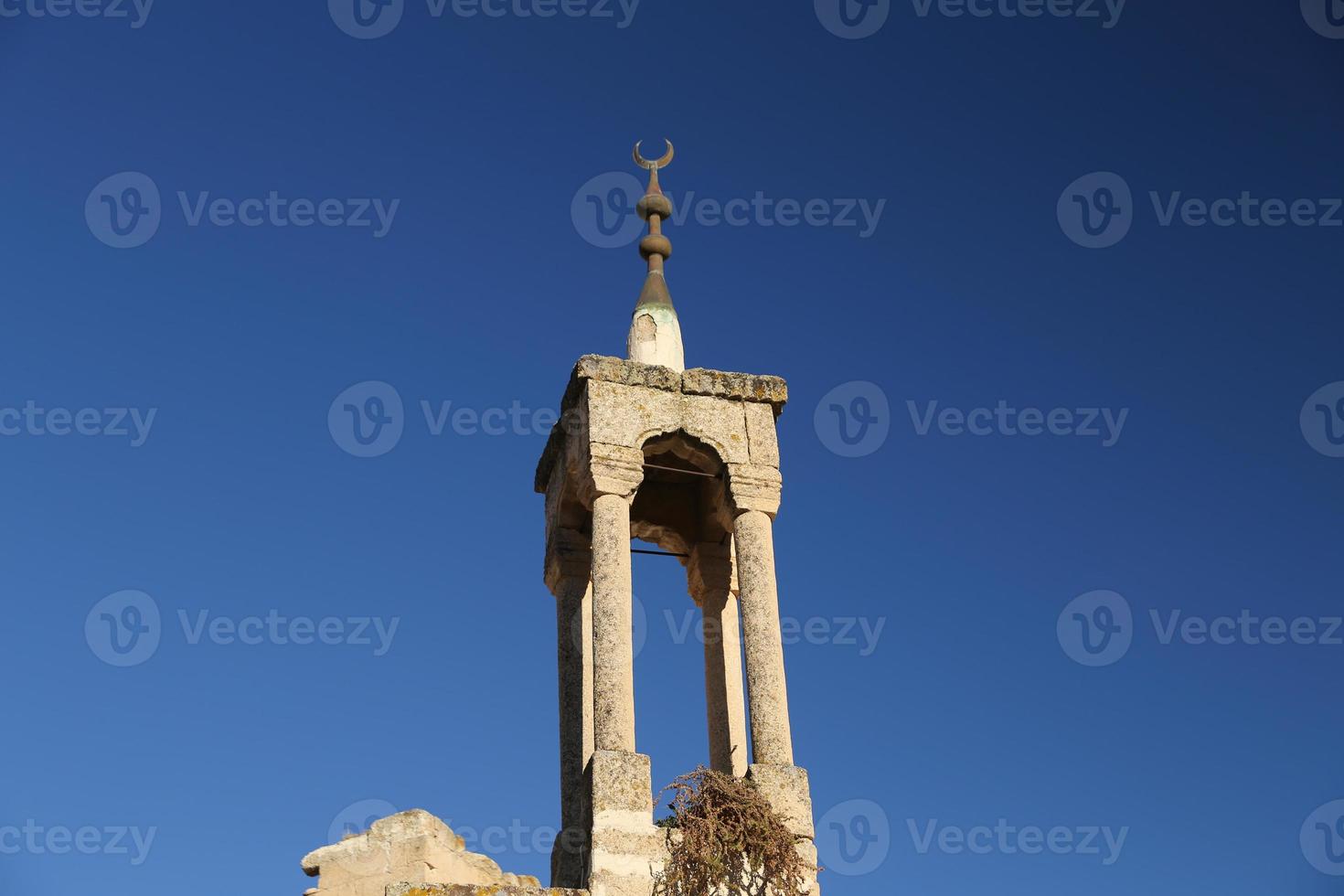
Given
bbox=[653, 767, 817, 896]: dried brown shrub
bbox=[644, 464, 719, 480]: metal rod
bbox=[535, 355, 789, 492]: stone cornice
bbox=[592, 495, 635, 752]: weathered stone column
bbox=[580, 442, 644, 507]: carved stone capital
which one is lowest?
bbox=[653, 767, 817, 896]: dried brown shrub

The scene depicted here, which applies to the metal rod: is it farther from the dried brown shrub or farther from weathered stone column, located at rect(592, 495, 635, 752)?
the dried brown shrub

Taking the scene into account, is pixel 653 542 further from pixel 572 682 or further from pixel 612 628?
pixel 612 628

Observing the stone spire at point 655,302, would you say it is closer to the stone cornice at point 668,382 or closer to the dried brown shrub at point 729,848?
the stone cornice at point 668,382

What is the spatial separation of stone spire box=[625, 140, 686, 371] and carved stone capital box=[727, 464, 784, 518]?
1190mm

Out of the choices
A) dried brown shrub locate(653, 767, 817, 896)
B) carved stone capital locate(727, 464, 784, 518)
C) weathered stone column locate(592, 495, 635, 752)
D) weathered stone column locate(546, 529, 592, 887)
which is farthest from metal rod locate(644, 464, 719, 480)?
dried brown shrub locate(653, 767, 817, 896)

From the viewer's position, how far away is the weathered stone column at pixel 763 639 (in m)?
11.6

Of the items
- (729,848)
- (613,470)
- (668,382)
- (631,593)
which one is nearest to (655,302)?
(668,382)

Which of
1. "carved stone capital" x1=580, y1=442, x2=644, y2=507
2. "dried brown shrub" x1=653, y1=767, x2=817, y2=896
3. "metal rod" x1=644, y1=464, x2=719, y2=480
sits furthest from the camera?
"metal rod" x1=644, y1=464, x2=719, y2=480

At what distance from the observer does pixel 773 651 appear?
39.5 feet

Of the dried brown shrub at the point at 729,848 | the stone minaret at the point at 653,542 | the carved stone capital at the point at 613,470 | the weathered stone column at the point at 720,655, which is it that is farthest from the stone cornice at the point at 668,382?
the dried brown shrub at the point at 729,848

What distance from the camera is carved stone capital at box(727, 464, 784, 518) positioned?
12.7 m

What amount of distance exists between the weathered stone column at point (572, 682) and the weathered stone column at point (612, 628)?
61 centimetres

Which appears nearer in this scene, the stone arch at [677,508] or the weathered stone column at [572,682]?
the weathered stone column at [572,682]

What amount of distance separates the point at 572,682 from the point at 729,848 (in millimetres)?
2914
